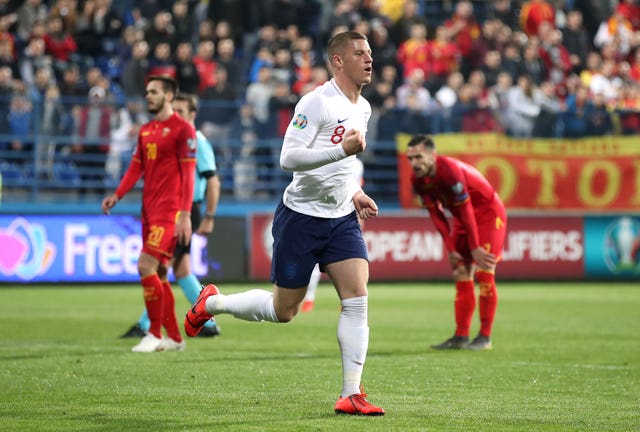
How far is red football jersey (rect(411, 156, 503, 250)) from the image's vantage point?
11.1 metres

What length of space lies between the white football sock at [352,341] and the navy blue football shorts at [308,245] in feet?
0.96

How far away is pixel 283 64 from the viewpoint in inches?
905

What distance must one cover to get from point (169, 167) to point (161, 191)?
0.74 ft

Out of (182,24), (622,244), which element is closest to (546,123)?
(622,244)

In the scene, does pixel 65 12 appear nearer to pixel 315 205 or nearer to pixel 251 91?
pixel 251 91

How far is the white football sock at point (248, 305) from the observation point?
7.54 metres

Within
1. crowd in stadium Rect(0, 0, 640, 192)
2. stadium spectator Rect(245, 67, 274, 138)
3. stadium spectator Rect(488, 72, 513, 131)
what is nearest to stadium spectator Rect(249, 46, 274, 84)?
crowd in stadium Rect(0, 0, 640, 192)

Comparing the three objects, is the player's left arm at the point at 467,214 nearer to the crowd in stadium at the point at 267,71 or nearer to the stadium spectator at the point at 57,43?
the crowd in stadium at the point at 267,71

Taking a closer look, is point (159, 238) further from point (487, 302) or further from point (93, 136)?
point (93, 136)

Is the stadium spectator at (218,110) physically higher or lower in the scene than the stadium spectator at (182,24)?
lower

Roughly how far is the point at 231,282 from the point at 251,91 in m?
3.61

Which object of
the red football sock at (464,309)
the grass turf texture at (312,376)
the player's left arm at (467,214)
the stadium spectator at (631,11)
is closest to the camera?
the grass turf texture at (312,376)

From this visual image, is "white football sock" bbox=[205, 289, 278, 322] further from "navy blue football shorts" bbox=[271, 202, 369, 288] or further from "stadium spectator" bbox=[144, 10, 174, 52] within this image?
"stadium spectator" bbox=[144, 10, 174, 52]

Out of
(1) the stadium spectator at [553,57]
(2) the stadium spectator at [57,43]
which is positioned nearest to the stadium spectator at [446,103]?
(1) the stadium spectator at [553,57]
